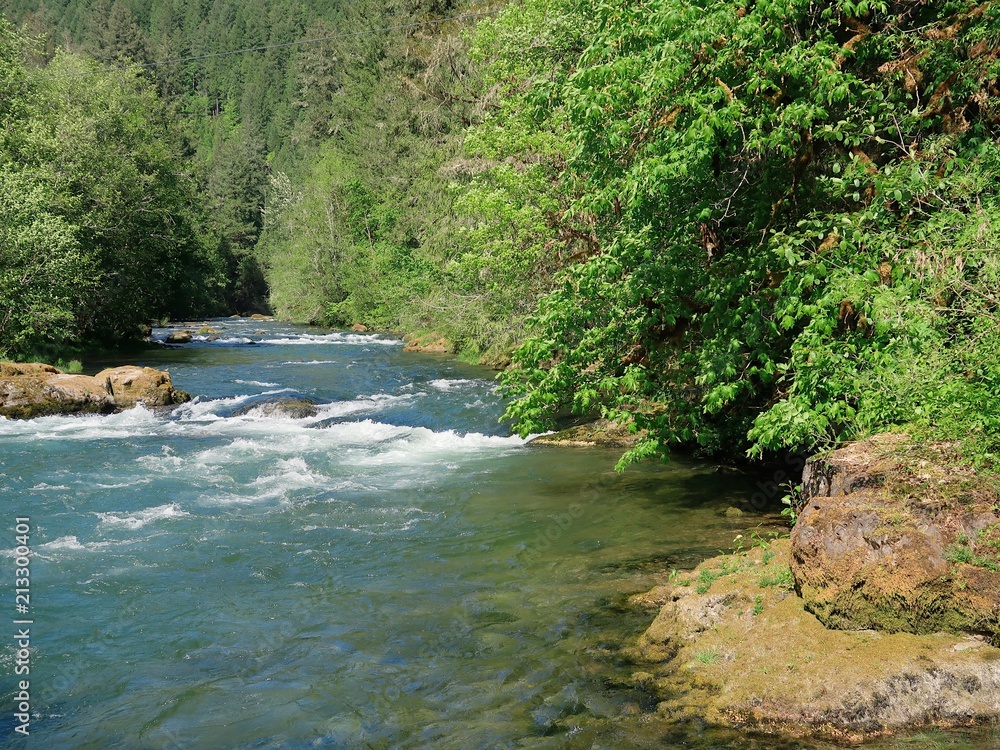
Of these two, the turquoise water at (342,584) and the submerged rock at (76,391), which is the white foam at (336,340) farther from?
the turquoise water at (342,584)

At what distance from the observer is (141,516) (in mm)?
11789

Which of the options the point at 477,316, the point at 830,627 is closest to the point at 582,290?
the point at 830,627

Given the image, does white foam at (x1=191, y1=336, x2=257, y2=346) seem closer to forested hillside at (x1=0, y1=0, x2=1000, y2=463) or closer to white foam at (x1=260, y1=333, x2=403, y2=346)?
white foam at (x1=260, y1=333, x2=403, y2=346)

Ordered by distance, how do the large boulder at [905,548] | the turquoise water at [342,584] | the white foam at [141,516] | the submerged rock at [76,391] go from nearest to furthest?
the large boulder at [905,548]
the turquoise water at [342,584]
the white foam at [141,516]
the submerged rock at [76,391]

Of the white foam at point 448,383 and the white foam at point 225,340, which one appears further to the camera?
the white foam at point 225,340

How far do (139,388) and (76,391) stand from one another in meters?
1.46

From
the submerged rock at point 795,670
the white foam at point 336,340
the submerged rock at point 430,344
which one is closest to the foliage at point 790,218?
the submerged rock at point 795,670

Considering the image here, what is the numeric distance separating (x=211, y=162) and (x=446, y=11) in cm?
5886

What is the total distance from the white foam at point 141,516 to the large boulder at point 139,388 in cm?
1007

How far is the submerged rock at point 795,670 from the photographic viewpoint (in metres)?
5.47

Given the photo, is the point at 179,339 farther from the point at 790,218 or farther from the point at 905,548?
the point at 905,548

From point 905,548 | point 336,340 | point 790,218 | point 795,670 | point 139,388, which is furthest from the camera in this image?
point 336,340

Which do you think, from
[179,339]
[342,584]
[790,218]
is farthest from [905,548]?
[179,339]

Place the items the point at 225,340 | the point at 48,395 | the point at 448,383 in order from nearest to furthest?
the point at 48,395, the point at 448,383, the point at 225,340
